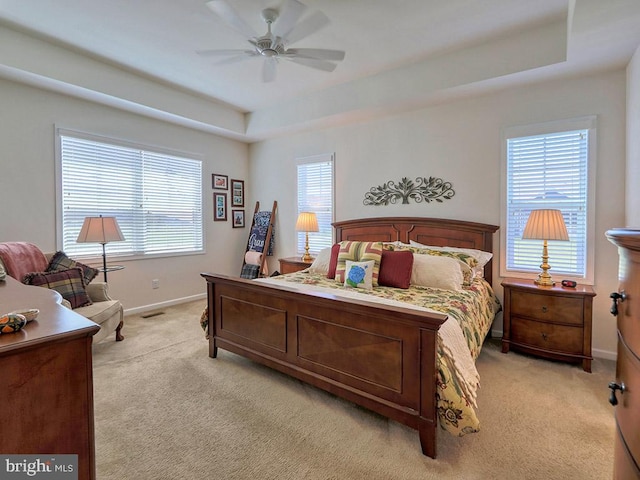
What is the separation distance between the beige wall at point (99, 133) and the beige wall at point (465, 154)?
0.96 meters

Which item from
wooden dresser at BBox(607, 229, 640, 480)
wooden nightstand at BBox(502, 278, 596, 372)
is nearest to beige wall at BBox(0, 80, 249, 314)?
wooden nightstand at BBox(502, 278, 596, 372)

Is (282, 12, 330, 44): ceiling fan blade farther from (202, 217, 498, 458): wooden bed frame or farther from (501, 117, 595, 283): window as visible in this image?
(501, 117, 595, 283): window

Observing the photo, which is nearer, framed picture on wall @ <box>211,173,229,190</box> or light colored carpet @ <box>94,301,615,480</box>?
light colored carpet @ <box>94,301,615,480</box>

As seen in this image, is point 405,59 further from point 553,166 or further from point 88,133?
point 88,133

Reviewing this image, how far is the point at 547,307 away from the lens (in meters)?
2.85

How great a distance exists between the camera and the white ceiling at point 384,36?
2457 millimetres

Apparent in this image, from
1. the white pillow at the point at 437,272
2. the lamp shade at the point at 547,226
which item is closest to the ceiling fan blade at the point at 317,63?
the white pillow at the point at 437,272

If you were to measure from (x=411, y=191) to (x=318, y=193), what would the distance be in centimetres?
143

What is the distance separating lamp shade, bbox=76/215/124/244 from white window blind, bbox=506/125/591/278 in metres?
4.14

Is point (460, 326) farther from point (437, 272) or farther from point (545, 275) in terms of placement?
point (545, 275)

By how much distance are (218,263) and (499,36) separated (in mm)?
4617

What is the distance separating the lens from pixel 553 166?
3.17m

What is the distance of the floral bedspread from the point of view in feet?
5.60

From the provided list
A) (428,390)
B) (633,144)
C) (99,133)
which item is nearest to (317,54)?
(428,390)
